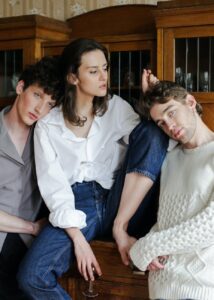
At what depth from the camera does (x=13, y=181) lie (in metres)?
1.98

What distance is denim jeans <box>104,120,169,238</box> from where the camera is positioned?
181 centimetres

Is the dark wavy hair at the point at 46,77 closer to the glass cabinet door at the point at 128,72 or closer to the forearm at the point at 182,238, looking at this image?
the glass cabinet door at the point at 128,72

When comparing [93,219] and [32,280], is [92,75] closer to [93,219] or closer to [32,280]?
[93,219]

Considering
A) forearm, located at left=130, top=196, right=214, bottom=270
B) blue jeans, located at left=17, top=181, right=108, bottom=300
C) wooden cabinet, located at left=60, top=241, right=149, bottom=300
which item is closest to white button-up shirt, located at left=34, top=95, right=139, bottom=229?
blue jeans, located at left=17, top=181, right=108, bottom=300

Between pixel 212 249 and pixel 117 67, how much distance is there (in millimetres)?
953

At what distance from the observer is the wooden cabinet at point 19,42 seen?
7.47 ft

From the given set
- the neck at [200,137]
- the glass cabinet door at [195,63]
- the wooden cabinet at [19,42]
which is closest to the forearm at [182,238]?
the neck at [200,137]

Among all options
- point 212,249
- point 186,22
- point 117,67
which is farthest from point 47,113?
point 212,249

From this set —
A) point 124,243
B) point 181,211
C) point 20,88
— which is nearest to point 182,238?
point 181,211

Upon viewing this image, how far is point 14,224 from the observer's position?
1.93m

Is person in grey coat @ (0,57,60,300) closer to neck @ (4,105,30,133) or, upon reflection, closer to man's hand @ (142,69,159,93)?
neck @ (4,105,30,133)

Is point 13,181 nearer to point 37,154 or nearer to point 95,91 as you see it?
point 37,154

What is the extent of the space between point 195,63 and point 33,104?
641 millimetres

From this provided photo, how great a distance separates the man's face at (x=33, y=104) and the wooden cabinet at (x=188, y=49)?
449mm
